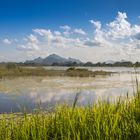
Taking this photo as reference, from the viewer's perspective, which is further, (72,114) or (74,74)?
(74,74)

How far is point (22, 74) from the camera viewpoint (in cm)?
3956

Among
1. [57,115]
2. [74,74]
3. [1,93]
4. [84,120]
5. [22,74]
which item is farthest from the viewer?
[74,74]

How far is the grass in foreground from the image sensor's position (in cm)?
538

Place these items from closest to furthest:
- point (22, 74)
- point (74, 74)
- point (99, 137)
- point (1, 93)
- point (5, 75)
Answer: point (99, 137), point (1, 93), point (5, 75), point (22, 74), point (74, 74)

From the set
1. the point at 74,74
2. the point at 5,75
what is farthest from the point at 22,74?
the point at 74,74

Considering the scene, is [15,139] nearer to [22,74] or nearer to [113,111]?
[113,111]

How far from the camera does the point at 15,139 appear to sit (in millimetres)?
5543

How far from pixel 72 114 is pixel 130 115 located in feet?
2.98

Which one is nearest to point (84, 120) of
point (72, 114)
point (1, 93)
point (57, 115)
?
point (72, 114)

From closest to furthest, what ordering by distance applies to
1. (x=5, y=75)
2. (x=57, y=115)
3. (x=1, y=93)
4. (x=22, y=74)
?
(x=57, y=115) < (x=1, y=93) < (x=5, y=75) < (x=22, y=74)

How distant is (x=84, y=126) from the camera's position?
5621mm

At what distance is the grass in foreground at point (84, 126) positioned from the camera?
17.7ft

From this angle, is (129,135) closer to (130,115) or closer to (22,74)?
(130,115)

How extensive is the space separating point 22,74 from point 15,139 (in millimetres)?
34280
